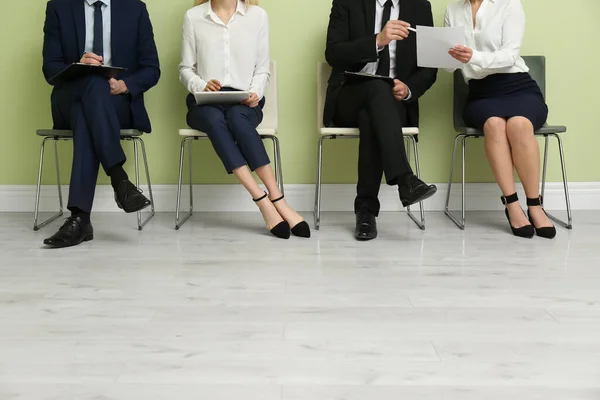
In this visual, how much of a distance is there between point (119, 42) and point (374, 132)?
1.28 m

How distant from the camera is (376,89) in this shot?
295 centimetres

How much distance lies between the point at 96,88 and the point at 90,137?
0.68 ft

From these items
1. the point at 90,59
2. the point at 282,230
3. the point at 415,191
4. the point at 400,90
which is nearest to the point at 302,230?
the point at 282,230

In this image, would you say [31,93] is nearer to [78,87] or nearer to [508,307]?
[78,87]

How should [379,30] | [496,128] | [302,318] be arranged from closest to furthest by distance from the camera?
[302,318]
[496,128]
[379,30]

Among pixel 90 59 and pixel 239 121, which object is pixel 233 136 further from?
pixel 90 59

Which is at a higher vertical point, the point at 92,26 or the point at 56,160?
the point at 92,26

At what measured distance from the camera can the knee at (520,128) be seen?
117 inches

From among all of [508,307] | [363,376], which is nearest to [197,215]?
[508,307]

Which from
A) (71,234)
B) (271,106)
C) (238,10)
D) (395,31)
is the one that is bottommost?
(71,234)

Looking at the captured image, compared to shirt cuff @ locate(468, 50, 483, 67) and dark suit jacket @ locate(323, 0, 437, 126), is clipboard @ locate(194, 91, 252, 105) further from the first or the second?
shirt cuff @ locate(468, 50, 483, 67)

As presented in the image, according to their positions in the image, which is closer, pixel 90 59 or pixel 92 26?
pixel 90 59

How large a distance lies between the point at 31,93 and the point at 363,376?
9.40 feet

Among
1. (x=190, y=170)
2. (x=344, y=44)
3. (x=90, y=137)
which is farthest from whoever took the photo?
(x=190, y=170)
